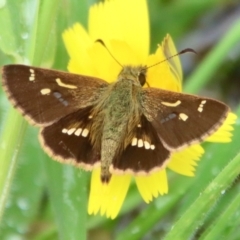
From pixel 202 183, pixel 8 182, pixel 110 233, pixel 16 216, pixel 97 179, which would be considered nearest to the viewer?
pixel 8 182

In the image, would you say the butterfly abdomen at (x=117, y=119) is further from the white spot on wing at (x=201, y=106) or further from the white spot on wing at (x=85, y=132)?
the white spot on wing at (x=201, y=106)

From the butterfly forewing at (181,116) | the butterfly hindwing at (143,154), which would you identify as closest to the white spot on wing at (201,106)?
the butterfly forewing at (181,116)

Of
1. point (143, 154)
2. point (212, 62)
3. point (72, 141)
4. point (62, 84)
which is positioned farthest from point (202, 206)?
point (212, 62)

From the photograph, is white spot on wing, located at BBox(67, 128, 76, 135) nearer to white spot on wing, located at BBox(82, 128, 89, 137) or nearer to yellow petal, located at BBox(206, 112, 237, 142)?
white spot on wing, located at BBox(82, 128, 89, 137)

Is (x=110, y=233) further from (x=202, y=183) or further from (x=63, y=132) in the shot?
(x=63, y=132)

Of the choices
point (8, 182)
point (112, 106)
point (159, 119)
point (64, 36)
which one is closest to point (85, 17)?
point (64, 36)

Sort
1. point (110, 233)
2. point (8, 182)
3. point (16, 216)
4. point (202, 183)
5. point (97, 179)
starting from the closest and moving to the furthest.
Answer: point (8, 182)
point (97, 179)
point (202, 183)
point (16, 216)
point (110, 233)
